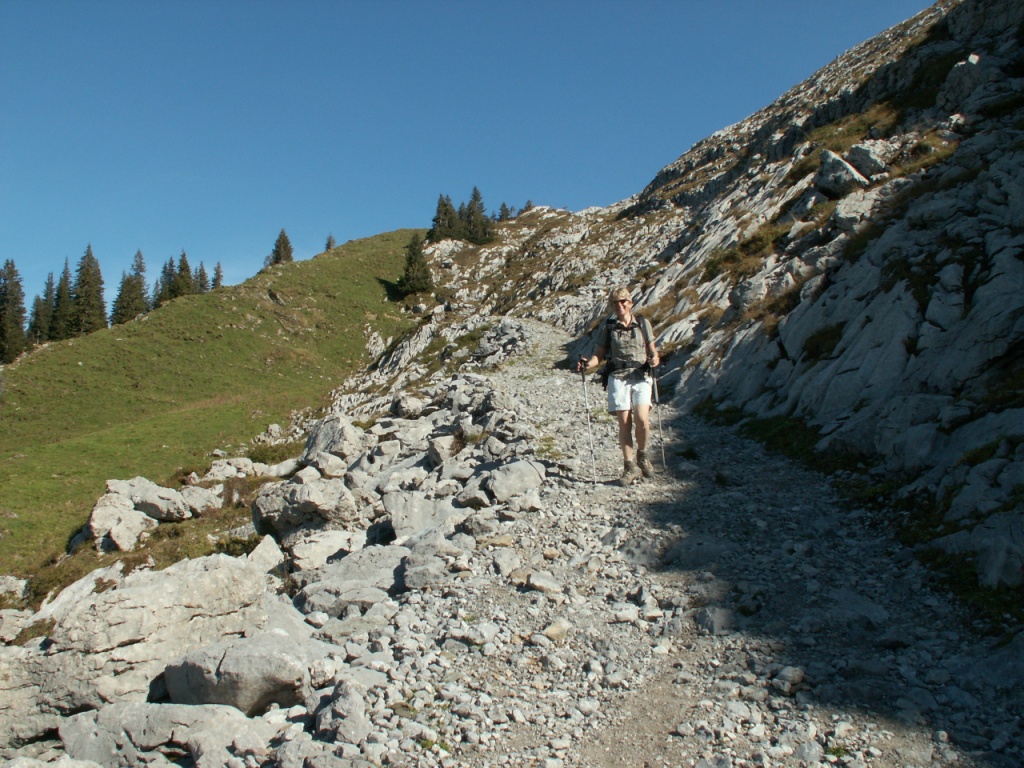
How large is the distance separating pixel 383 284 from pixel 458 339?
191 feet

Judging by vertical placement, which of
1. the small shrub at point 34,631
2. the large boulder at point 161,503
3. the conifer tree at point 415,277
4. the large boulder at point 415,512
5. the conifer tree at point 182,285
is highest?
the conifer tree at point 182,285

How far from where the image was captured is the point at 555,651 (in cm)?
662

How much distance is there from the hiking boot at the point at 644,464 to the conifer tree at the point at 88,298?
109716mm

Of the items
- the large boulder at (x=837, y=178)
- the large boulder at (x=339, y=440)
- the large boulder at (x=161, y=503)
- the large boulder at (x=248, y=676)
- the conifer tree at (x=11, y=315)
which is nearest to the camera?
the large boulder at (x=248, y=676)

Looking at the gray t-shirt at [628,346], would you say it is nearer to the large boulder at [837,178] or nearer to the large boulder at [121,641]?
the large boulder at [121,641]

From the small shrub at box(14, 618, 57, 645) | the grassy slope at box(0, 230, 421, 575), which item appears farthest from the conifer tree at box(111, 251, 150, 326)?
the small shrub at box(14, 618, 57, 645)

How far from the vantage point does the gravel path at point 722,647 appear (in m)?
4.82

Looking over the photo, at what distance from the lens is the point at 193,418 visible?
1970 inches

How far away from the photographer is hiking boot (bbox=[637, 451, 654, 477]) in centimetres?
1172

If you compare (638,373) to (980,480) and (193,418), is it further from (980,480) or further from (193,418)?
(193,418)

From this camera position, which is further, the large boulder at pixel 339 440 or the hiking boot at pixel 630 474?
the large boulder at pixel 339 440

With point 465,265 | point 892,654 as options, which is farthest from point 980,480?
point 465,265

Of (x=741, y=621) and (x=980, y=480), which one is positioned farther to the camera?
(x=980, y=480)

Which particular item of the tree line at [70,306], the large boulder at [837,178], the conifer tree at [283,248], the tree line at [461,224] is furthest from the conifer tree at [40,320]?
the large boulder at [837,178]
